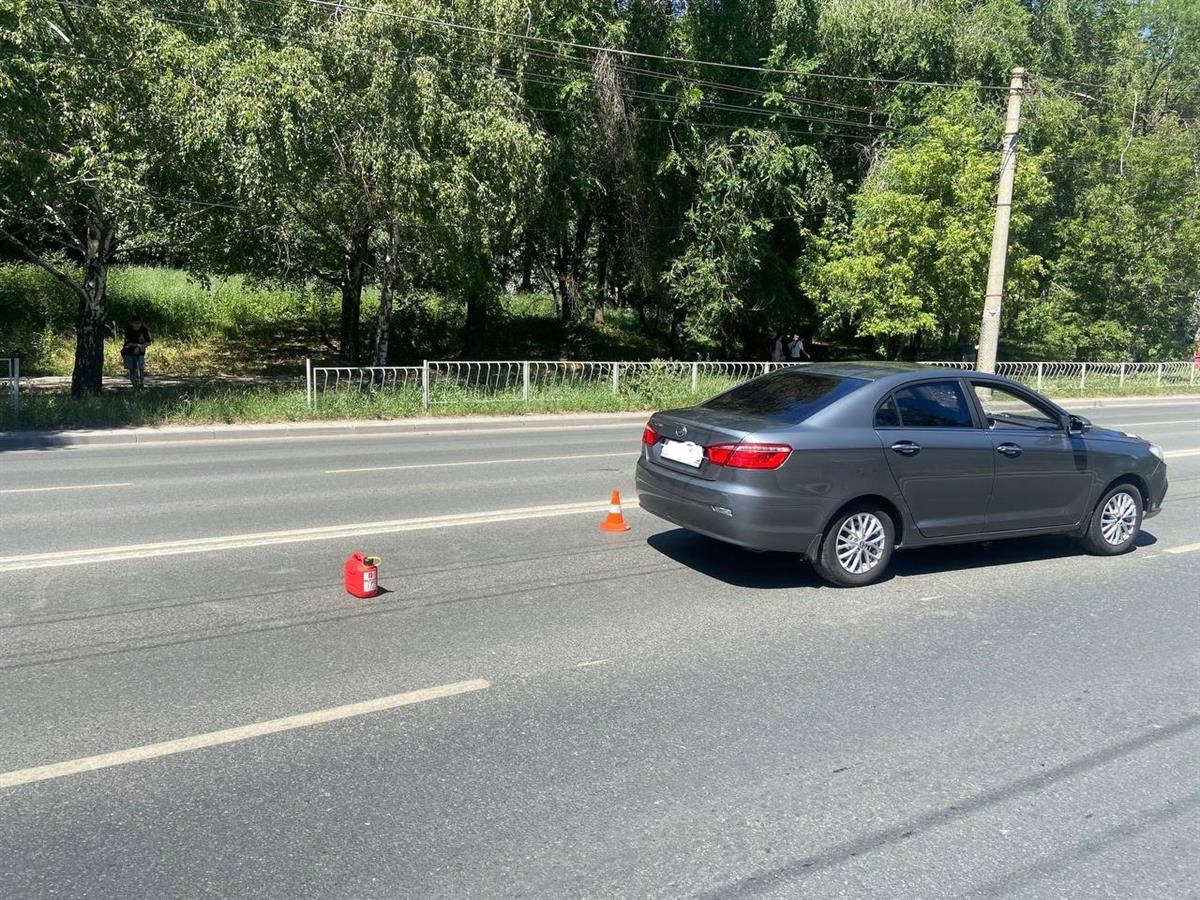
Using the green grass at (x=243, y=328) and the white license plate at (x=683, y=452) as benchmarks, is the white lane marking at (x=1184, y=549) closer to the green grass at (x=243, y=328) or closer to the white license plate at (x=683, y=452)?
the white license plate at (x=683, y=452)

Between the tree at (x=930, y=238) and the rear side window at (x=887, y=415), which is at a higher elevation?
the tree at (x=930, y=238)

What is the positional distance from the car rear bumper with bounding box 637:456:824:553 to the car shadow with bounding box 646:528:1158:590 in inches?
17.6

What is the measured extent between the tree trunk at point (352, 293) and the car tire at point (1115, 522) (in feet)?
59.4

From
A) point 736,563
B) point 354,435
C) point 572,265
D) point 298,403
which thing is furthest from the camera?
point 572,265

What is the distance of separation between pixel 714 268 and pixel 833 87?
714 cm

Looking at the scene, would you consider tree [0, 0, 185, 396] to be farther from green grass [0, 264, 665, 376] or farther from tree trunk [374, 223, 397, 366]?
green grass [0, 264, 665, 376]

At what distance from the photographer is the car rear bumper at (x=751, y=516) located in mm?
5922

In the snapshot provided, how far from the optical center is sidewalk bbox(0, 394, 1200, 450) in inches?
563

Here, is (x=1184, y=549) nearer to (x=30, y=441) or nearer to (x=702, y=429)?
(x=702, y=429)

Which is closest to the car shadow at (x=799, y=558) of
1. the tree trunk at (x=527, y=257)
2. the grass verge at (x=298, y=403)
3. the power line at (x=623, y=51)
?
the grass verge at (x=298, y=403)

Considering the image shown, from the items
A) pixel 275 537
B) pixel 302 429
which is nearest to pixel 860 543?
pixel 275 537

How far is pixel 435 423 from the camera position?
1761 centimetres

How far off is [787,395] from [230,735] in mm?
4309

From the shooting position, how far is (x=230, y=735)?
3.91 metres
